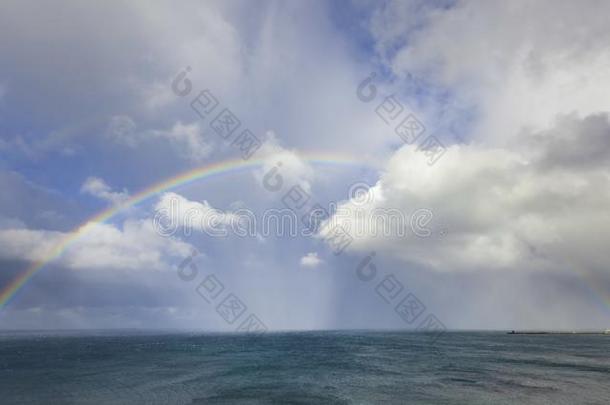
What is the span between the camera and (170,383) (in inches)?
2039

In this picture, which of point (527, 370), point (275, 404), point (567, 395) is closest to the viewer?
point (275, 404)

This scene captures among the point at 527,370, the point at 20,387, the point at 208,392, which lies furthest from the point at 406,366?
the point at 20,387

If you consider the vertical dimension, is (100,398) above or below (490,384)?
below

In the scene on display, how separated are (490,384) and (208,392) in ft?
111

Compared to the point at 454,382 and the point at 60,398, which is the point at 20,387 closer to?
the point at 60,398

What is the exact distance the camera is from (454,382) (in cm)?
4934

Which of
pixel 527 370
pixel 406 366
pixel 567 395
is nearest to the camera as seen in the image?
pixel 567 395

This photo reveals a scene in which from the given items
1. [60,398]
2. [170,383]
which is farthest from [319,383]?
[60,398]

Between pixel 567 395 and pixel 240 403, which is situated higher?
pixel 567 395

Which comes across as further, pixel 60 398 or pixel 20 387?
pixel 20 387

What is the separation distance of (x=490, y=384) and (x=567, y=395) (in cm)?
844

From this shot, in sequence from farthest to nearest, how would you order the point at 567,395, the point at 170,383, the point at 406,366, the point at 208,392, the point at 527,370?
1. the point at 406,366
2. the point at 527,370
3. the point at 170,383
4. the point at 208,392
5. the point at 567,395

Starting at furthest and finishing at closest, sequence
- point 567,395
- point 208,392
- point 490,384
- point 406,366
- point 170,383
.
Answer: point 406,366 < point 170,383 < point 490,384 < point 208,392 < point 567,395

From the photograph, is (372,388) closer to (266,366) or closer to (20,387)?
(266,366)
